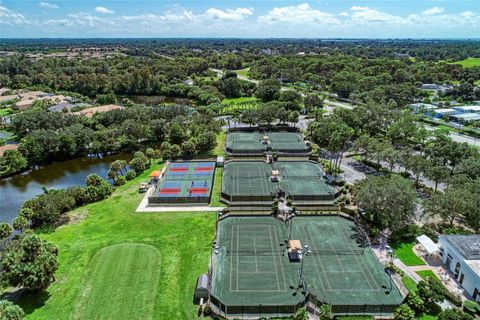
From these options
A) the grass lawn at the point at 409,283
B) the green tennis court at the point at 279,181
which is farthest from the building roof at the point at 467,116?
the grass lawn at the point at 409,283

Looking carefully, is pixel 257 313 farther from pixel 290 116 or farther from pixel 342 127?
pixel 290 116

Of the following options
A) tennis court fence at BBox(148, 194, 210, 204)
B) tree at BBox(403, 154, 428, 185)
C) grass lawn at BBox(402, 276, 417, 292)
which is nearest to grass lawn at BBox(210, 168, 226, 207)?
tennis court fence at BBox(148, 194, 210, 204)

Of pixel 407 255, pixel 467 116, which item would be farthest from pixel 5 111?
pixel 467 116

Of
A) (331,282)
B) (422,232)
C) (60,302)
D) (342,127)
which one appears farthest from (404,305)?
(342,127)

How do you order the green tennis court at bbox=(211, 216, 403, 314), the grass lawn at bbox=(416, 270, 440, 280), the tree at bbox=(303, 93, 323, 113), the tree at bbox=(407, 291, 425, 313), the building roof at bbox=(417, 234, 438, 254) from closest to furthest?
1. the tree at bbox=(407, 291, 425, 313)
2. the green tennis court at bbox=(211, 216, 403, 314)
3. the grass lawn at bbox=(416, 270, 440, 280)
4. the building roof at bbox=(417, 234, 438, 254)
5. the tree at bbox=(303, 93, 323, 113)

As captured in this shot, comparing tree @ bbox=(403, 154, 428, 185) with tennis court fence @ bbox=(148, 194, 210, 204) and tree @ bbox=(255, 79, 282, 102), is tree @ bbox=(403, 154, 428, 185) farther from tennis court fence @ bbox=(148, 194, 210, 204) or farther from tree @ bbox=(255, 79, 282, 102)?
tree @ bbox=(255, 79, 282, 102)

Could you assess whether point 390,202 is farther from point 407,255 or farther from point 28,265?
point 28,265
